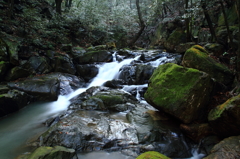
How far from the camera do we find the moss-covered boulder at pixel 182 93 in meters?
4.57

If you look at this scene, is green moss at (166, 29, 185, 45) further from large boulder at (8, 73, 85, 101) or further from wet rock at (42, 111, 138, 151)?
wet rock at (42, 111, 138, 151)

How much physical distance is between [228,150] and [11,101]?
7.43 metres

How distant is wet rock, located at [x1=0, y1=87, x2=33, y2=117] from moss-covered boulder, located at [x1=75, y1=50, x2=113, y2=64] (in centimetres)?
566

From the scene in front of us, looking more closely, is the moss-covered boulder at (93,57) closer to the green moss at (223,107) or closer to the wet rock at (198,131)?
the wet rock at (198,131)

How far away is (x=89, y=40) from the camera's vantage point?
1705 cm

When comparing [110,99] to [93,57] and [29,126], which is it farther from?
[93,57]

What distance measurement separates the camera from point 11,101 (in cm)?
638

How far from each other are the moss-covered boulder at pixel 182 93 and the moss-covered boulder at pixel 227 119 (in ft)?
1.82

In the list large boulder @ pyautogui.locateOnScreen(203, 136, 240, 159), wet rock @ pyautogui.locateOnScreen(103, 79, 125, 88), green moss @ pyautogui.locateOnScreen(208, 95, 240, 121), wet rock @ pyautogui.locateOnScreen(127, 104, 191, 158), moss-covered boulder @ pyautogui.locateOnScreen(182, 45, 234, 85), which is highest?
moss-covered boulder @ pyautogui.locateOnScreen(182, 45, 234, 85)

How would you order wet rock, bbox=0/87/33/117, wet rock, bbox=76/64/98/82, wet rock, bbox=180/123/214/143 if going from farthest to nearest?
wet rock, bbox=76/64/98/82 → wet rock, bbox=0/87/33/117 → wet rock, bbox=180/123/214/143

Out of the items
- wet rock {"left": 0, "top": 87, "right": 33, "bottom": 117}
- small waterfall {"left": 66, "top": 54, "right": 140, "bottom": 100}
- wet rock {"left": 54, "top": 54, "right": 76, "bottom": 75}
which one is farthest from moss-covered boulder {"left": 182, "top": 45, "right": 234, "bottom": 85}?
wet rock {"left": 54, "top": 54, "right": 76, "bottom": 75}

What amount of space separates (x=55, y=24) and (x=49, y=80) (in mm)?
6724

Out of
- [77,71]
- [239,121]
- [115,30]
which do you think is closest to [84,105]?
[239,121]

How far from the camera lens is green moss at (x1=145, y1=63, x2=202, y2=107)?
471 cm
